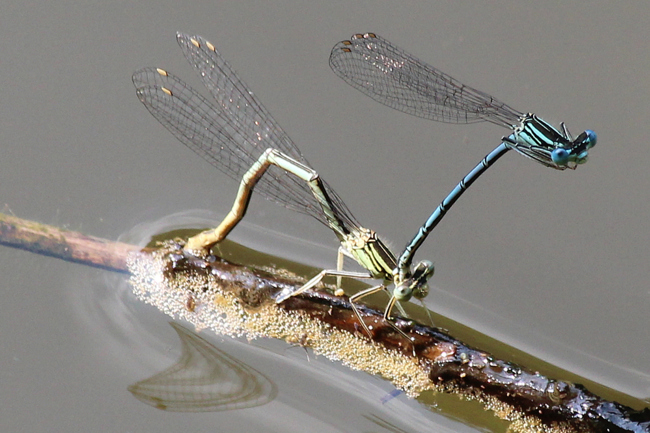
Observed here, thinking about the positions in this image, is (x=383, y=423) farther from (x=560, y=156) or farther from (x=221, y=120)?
(x=221, y=120)

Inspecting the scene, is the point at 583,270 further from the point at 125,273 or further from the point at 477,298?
the point at 125,273

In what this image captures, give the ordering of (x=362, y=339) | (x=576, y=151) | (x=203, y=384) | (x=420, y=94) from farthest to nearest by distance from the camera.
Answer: (x=420, y=94)
(x=203, y=384)
(x=362, y=339)
(x=576, y=151)

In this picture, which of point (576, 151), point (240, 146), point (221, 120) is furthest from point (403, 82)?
point (576, 151)

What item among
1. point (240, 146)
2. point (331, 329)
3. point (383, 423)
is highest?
point (240, 146)

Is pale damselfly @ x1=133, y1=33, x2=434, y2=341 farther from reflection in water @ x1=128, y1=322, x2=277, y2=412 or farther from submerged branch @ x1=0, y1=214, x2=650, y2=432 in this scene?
reflection in water @ x1=128, y1=322, x2=277, y2=412

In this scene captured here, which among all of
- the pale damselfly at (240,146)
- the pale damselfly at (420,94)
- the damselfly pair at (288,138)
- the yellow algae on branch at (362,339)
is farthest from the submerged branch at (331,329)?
the pale damselfly at (420,94)

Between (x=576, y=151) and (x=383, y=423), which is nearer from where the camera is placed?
(x=576, y=151)
